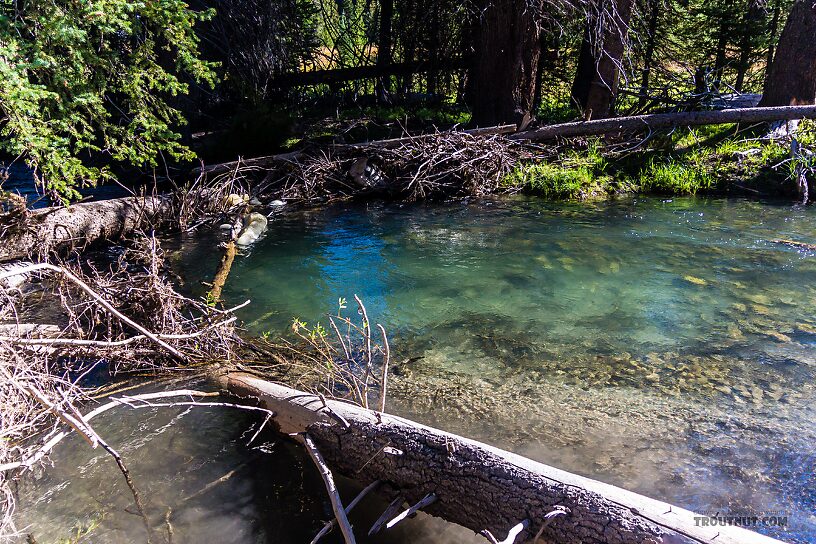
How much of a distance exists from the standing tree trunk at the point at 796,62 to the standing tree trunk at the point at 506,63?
4313 millimetres

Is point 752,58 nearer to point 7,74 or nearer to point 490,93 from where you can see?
point 490,93

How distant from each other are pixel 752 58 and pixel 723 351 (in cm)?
1209

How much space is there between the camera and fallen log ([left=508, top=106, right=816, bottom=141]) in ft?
34.1

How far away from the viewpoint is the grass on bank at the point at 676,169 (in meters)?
10.2

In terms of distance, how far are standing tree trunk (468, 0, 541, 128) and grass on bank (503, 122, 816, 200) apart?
4.54 ft

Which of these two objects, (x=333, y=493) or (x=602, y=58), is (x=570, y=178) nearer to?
(x=602, y=58)

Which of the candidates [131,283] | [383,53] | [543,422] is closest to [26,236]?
[131,283]

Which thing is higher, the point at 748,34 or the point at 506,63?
the point at 748,34

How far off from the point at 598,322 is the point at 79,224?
6.86m

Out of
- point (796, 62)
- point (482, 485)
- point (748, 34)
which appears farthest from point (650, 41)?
point (482, 485)

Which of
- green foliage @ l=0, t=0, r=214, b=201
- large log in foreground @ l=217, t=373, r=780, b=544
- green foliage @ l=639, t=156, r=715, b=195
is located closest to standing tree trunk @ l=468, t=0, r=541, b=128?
green foliage @ l=639, t=156, r=715, b=195

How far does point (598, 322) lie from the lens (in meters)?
5.82

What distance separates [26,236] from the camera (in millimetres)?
6871

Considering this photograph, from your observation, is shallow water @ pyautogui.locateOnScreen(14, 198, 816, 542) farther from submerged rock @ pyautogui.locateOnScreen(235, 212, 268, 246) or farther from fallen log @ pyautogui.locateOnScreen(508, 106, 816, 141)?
fallen log @ pyautogui.locateOnScreen(508, 106, 816, 141)
